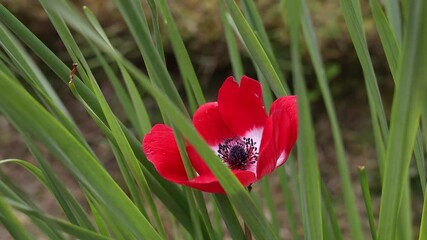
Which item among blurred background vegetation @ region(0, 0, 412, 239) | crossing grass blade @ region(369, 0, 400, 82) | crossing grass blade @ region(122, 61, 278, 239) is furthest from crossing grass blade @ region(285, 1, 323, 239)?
blurred background vegetation @ region(0, 0, 412, 239)

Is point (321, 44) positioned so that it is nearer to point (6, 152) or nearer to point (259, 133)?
point (6, 152)

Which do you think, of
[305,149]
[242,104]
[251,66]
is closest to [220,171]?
[305,149]

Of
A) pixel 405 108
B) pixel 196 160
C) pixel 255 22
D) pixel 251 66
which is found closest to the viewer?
pixel 405 108

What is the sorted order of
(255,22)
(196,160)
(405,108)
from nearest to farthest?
(405,108) → (196,160) → (255,22)

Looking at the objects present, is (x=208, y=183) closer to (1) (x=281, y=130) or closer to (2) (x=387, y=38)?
(1) (x=281, y=130)

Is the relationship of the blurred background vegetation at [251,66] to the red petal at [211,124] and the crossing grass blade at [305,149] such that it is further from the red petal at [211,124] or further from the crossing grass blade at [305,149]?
the crossing grass blade at [305,149]

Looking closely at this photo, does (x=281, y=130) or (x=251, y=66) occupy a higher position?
(x=251, y=66)

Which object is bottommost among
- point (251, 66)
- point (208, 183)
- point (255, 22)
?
point (208, 183)
